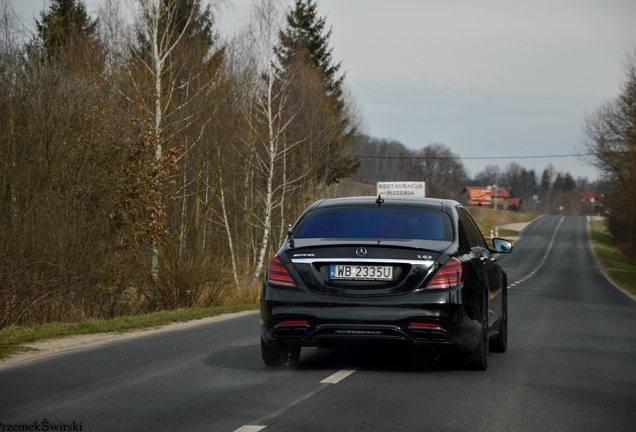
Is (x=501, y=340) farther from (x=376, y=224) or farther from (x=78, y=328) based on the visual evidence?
(x=78, y=328)

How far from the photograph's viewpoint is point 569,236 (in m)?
→ 105

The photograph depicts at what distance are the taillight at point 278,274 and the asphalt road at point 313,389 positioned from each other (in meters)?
0.82

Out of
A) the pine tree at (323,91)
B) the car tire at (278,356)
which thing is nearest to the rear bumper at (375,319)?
the car tire at (278,356)

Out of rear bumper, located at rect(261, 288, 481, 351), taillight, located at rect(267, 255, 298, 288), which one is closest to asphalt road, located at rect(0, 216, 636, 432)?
rear bumper, located at rect(261, 288, 481, 351)

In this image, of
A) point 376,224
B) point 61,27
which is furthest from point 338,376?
point 61,27

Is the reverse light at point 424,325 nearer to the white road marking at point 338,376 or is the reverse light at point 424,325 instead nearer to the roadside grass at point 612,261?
the white road marking at point 338,376

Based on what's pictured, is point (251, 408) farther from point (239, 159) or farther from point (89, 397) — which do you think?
point (239, 159)

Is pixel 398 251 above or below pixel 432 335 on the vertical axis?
above

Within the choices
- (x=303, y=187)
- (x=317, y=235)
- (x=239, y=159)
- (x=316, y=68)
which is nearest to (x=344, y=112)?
(x=316, y=68)

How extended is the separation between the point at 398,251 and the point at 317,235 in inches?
36.3

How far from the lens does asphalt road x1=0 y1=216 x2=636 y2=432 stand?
5785 millimetres

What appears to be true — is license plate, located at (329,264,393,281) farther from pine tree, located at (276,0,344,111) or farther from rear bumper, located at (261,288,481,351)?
pine tree, located at (276,0,344,111)

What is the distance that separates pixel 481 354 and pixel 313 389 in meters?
1.84

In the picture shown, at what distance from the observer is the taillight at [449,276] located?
7.41 m
